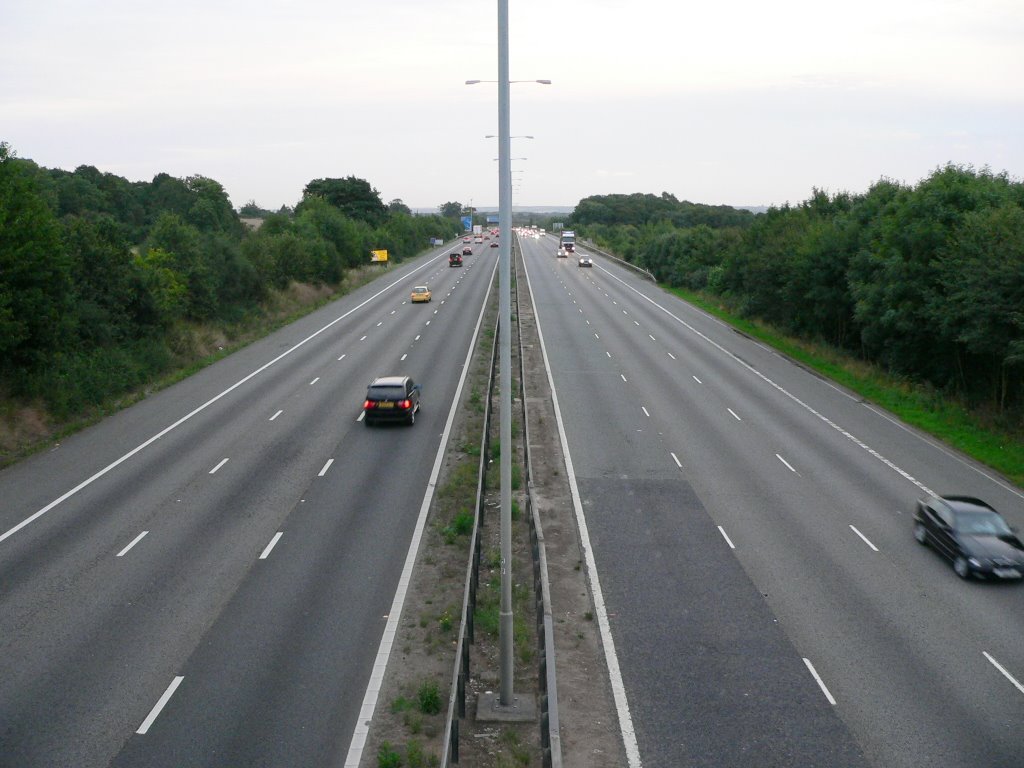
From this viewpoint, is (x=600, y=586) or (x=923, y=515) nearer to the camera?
(x=600, y=586)

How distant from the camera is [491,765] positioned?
11547 mm

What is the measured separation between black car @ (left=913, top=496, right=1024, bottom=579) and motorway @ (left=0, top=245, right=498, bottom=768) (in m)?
11.6

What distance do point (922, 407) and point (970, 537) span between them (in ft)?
53.3

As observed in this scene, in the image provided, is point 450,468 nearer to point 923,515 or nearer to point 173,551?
point 173,551

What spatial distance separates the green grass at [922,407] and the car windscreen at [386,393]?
59.4ft

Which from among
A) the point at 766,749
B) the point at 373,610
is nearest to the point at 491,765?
the point at 766,749

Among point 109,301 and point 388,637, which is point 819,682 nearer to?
point 388,637

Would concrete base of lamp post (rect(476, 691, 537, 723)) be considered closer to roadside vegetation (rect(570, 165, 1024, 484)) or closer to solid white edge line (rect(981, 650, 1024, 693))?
solid white edge line (rect(981, 650, 1024, 693))

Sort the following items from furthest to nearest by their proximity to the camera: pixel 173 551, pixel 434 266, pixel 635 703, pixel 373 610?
pixel 434 266
pixel 173 551
pixel 373 610
pixel 635 703

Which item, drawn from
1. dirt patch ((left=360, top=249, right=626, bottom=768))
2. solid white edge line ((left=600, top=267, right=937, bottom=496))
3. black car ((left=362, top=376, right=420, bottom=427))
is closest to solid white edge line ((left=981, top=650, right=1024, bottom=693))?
dirt patch ((left=360, top=249, right=626, bottom=768))

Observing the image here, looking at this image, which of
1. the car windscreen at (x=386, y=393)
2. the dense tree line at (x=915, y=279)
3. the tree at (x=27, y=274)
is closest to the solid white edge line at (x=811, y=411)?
the dense tree line at (x=915, y=279)

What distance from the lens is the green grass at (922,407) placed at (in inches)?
1071

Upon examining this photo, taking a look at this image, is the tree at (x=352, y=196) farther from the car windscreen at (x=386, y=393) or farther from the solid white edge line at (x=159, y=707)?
the solid white edge line at (x=159, y=707)

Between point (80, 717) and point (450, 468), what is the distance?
1341 cm
